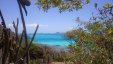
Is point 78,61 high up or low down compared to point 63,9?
down

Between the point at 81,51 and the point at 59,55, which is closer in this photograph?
the point at 81,51

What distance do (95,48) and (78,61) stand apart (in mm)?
1773

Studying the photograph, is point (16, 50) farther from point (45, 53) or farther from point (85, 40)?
point (45, 53)

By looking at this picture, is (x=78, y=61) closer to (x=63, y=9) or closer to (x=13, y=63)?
(x=63, y=9)

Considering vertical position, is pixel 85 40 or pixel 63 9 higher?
pixel 63 9

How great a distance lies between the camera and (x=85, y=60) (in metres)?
13.4

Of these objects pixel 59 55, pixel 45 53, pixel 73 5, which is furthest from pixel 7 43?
pixel 59 55

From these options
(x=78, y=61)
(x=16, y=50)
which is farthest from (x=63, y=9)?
(x=78, y=61)

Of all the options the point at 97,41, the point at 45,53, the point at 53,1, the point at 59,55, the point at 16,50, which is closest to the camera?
the point at 16,50

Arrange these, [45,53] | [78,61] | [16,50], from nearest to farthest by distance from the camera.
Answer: [16,50]
[78,61]
[45,53]

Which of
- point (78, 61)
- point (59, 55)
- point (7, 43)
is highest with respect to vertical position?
point (7, 43)

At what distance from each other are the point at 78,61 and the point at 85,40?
1.41m

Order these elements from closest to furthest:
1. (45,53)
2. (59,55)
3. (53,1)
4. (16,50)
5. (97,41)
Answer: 1. (16,50)
2. (53,1)
3. (97,41)
4. (45,53)
5. (59,55)

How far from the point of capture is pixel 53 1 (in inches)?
302
